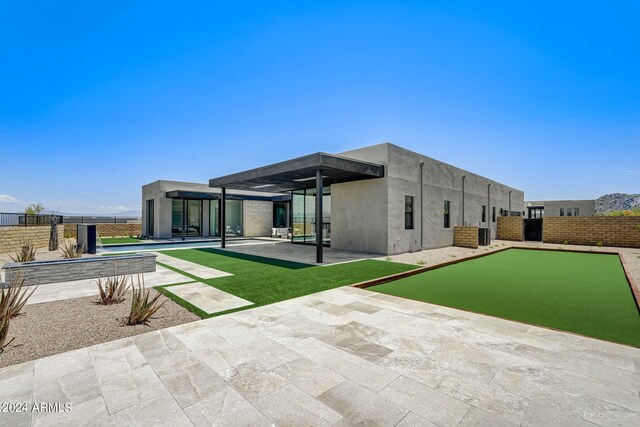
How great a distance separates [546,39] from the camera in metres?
9.65

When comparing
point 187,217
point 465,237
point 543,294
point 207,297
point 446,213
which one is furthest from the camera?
point 187,217

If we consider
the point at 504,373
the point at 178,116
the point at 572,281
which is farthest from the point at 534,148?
the point at 178,116

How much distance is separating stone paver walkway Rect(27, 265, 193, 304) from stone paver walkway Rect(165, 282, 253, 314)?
807mm

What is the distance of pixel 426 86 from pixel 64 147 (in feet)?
76.9

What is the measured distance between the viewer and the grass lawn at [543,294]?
427cm

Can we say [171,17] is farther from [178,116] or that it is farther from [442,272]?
[442,272]

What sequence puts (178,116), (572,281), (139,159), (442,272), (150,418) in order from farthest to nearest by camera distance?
(139,159)
(178,116)
(442,272)
(572,281)
(150,418)

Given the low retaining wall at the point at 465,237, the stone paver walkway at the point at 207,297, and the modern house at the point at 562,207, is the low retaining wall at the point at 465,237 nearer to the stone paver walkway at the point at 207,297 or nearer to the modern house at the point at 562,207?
the stone paver walkway at the point at 207,297

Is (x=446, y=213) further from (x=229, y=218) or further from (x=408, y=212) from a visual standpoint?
(x=229, y=218)

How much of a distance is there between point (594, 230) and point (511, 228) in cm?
427

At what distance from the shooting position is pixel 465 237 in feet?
50.3

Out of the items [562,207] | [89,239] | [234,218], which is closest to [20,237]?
[89,239]

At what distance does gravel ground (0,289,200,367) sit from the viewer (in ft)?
10.9

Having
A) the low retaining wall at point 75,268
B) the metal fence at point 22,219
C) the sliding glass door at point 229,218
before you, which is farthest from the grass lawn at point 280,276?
the sliding glass door at point 229,218
